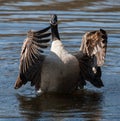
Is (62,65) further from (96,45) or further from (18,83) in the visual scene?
(18,83)

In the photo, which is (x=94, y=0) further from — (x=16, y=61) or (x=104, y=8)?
(x=16, y=61)

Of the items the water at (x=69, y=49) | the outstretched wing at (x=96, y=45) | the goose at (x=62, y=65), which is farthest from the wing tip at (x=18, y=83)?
the outstretched wing at (x=96, y=45)

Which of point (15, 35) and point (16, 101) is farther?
point (15, 35)

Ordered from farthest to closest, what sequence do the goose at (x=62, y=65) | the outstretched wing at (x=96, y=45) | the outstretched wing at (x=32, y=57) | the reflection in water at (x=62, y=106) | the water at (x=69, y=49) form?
the outstretched wing at (x=96, y=45), the goose at (x=62, y=65), the outstretched wing at (x=32, y=57), the water at (x=69, y=49), the reflection in water at (x=62, y=106)

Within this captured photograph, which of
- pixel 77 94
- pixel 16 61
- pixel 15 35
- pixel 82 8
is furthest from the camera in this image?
pixel 82 8

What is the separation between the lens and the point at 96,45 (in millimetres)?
11719

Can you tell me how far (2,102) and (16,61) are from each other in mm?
2879

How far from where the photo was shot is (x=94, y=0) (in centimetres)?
2212

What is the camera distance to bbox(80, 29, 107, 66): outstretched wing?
11566 millimetres

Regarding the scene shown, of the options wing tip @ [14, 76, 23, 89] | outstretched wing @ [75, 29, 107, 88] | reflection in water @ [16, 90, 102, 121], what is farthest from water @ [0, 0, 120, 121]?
outstretched wing @ [75, 29, 107, 88]

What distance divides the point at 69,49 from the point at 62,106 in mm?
3907

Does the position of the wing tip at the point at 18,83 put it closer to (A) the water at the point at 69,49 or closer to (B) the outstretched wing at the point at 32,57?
(B) the outstretched wing at the point at 32,57

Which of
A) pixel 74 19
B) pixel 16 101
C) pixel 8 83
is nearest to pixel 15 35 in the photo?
pixel 74 19

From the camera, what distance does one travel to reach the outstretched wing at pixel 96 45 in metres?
11.6
